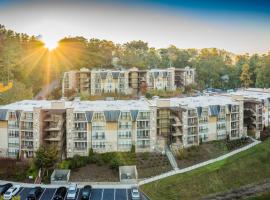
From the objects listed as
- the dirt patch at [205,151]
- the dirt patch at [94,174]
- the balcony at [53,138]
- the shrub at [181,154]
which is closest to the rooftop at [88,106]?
the balcony at [53,138]

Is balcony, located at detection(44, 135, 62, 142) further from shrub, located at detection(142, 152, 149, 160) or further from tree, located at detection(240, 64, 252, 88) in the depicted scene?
tree, located at detection(240, 64, 252, 88)

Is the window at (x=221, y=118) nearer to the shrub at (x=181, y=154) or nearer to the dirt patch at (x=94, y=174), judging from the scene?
the shrub at (x=181, y=154)

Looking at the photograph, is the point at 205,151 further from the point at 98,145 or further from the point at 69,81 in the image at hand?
the point at 69,81

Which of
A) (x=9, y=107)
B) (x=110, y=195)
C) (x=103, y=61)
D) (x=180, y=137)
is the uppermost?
(x=103, y=61)

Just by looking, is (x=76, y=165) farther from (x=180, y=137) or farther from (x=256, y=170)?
(x=256, y=170)

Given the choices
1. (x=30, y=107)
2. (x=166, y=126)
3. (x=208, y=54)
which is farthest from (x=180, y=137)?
(x=208, y=54)

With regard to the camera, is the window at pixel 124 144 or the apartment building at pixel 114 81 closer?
the window at pixel 124 144
